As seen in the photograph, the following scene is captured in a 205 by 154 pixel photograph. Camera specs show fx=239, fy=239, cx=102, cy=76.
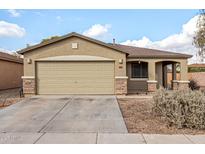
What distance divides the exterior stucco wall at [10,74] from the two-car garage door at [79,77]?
729cm

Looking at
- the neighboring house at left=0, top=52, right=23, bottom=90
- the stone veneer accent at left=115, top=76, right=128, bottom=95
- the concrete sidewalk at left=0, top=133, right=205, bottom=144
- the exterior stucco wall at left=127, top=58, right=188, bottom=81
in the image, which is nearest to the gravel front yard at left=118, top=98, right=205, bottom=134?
the concrete sidewalk at left=0, top=133, right=205, bottom=144

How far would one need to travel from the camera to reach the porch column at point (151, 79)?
723 inches

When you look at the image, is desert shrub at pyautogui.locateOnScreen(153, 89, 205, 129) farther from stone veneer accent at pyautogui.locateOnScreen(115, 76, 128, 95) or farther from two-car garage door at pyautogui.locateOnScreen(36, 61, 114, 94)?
two-car garage door at pyautogui.locateOnScreen(36, 61, 114, 94)

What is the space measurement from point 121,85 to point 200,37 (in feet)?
19.3

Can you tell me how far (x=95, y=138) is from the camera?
21.7 feet

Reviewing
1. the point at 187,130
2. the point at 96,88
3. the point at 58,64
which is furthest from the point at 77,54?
the point at 187,130

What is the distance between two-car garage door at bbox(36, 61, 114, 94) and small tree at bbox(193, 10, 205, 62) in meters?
5.72

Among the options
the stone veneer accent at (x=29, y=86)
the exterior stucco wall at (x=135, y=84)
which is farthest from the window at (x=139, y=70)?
the stone veneer accent at (x=29, y=86)

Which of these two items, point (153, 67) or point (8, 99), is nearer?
point (8, 99)

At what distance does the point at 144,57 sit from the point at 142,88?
8.75 ft

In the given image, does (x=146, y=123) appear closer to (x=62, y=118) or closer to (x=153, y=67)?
(x=62, y=118)

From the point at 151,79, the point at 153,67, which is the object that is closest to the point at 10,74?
the point at 151,79

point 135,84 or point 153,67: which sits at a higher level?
point 153,67

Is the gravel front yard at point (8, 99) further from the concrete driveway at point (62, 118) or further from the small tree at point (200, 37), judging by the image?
the small tree at point (200, 37)
